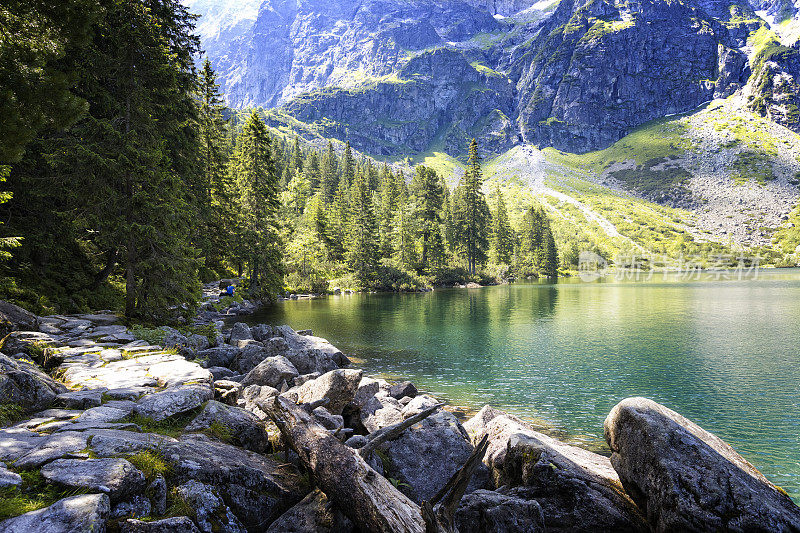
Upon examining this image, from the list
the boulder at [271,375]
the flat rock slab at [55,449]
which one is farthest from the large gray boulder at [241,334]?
the flat rock slab at [55,449]

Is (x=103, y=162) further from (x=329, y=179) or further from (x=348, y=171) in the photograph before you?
(x=348, y=171)

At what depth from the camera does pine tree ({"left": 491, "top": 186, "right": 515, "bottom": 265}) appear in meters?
98.3

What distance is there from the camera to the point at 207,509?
14.9 feet

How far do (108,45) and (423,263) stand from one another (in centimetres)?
5985

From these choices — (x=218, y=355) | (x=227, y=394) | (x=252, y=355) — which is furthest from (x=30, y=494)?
(x=218, y=355)

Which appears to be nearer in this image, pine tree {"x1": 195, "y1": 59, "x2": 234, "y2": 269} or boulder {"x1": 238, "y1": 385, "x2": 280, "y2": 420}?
boulder {"x1": 238, "y1": 385, "x2": 280, "y2": 420}

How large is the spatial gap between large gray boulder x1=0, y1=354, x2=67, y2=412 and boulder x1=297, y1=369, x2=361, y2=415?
4.90 metres

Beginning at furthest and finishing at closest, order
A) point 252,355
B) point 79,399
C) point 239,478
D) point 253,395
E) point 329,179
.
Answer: point 329,179 < point 252,355 < point 253,395 < point 79,399 < point 239,478

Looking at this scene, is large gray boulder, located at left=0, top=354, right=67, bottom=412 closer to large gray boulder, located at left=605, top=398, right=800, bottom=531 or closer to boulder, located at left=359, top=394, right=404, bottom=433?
boulder, located at left=359, top=394, right=404, bottom=433

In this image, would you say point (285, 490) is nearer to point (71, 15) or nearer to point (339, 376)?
point (339, 376)

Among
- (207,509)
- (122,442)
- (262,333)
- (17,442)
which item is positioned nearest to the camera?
(207,509)

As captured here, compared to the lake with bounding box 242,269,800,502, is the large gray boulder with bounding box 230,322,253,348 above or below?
above

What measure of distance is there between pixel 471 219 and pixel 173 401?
258 ft

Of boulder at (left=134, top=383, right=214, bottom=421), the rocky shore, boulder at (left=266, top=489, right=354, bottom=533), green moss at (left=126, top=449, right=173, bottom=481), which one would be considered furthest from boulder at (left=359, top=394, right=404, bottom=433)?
green moss at (left=126, top=449, right=173, bottom=481)
